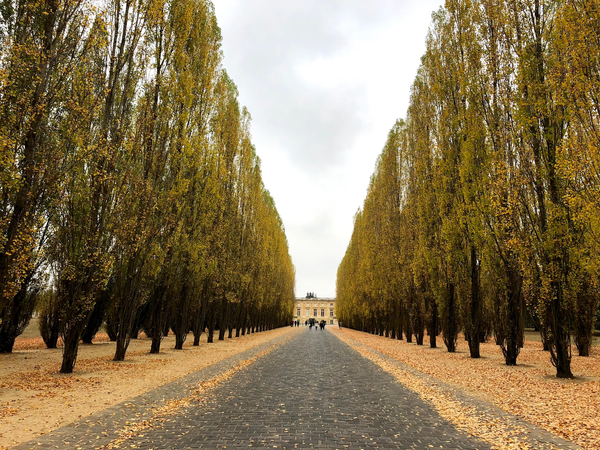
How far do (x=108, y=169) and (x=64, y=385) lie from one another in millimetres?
6014

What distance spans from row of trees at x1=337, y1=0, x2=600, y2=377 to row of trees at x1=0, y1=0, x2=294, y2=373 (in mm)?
11377

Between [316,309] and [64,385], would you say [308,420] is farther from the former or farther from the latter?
[316,309]

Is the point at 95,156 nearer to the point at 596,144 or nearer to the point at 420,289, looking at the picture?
the point at 596,144

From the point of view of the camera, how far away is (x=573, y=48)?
9438 mm

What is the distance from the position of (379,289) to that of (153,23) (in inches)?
1011

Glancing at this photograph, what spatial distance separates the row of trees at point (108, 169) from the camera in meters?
8.75

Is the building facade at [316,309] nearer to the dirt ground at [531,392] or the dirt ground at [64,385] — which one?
the dirt ground at [64,385]

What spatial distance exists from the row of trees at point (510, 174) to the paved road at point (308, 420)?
18.9ft

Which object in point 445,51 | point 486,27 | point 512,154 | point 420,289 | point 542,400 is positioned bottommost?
point 542,400

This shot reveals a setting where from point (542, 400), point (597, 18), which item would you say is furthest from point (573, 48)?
point (542, 400)

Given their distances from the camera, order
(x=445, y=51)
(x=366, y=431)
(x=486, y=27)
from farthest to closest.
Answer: (x=445, y=51)
(x=486, y=27)
(x=366, y=431)

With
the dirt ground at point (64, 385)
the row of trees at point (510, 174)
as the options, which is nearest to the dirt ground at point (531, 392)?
the row of trees at point (510, 174)

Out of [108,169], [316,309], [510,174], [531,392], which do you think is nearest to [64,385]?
[108,169]

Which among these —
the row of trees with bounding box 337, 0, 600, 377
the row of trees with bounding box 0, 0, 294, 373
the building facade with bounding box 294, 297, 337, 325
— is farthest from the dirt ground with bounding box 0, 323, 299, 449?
the building facade with bounding box 294, 297, 337, 325
